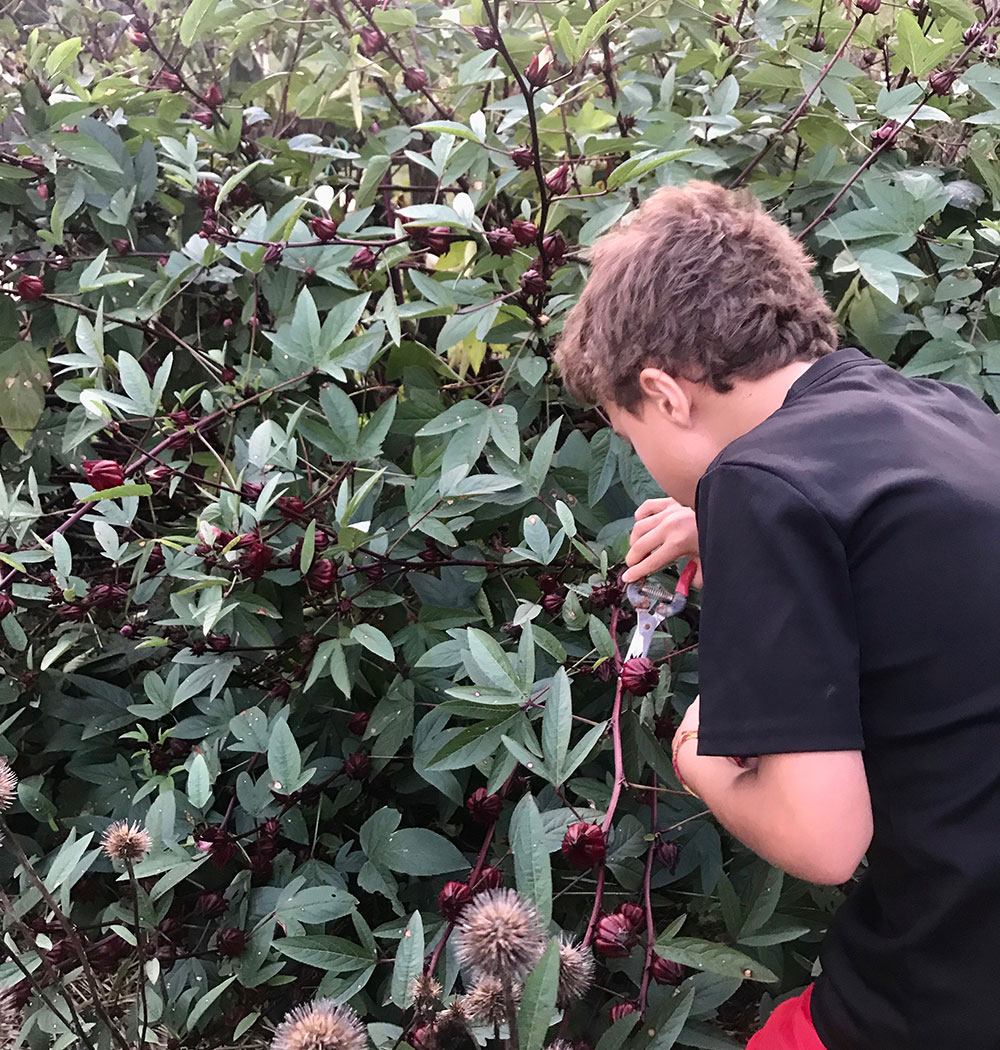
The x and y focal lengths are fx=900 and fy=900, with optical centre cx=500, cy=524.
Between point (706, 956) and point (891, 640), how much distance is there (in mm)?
375

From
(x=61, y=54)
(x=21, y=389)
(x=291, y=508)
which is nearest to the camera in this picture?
(x=291, y=508)

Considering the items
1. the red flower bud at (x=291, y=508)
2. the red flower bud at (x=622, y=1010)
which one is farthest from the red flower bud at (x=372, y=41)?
the red flower bud at (x=622, y=1010)

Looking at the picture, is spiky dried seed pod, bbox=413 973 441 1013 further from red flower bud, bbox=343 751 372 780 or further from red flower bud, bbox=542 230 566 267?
red flower bud, bbox=542 230 566 267

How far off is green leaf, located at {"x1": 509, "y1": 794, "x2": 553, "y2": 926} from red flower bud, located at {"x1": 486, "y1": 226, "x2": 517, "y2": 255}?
29.6 inches

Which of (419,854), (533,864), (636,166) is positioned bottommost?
(419,854)

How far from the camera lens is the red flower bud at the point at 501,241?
1.23 metres

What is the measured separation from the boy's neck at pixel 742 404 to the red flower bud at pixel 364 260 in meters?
0.56

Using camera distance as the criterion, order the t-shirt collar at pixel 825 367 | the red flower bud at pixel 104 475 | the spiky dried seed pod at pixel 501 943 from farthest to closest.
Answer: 1. the red flower bud at pixel 104 475
2. the t-shirt collar at pixel 825 367
3. the spiky dried seed pod at pixel 501 943

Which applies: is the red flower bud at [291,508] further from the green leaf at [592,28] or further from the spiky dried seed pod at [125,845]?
the green leaf at [592,28]

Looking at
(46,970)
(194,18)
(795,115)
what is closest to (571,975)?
(46,970)

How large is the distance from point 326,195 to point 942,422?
3.28ft

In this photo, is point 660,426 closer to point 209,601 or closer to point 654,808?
point 654,808

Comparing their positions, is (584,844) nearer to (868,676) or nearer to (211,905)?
(868,676)

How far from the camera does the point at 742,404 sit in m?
0.98
